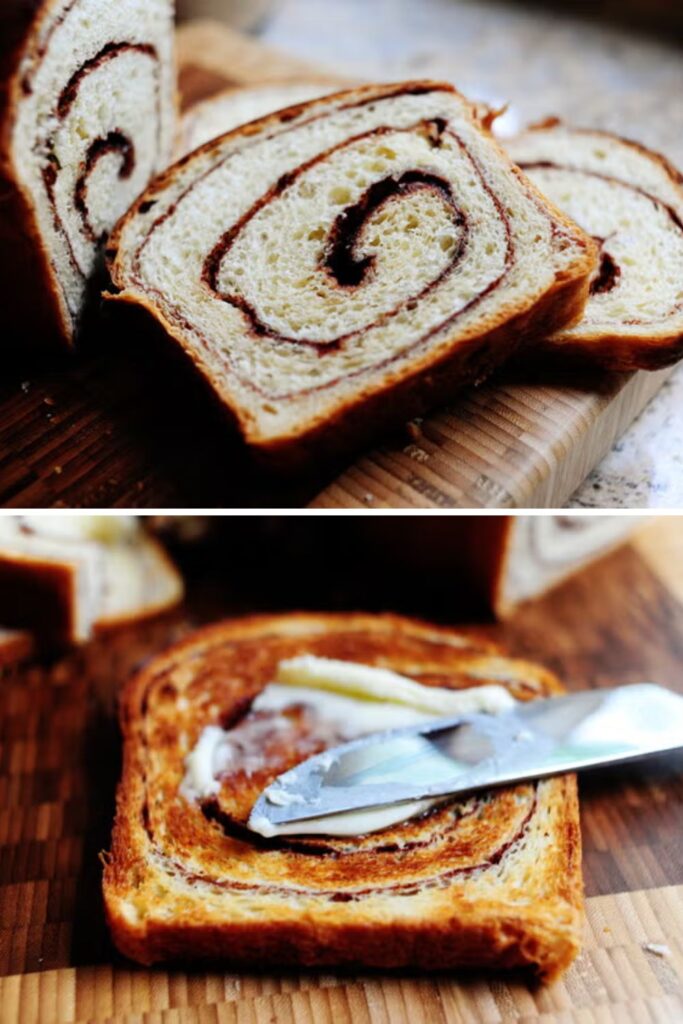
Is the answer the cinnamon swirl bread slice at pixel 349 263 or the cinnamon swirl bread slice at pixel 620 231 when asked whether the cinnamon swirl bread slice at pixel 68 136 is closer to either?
the cinnamon swirl bread slice at pixel 349 263

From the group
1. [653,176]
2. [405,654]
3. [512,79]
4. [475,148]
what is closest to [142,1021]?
[405,654]

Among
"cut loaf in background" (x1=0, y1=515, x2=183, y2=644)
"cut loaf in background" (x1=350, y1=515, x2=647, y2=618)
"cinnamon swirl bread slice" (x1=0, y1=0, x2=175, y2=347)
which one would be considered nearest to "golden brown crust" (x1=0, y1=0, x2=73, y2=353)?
"cinnamon swirl bread slice" (x1=0, y1=0, x2=175, y2=347)

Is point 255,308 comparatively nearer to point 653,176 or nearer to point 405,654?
point 405,654

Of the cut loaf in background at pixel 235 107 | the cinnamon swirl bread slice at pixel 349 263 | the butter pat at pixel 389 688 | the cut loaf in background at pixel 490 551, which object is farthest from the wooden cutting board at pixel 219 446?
the cut loaf in background at pixel 235 107

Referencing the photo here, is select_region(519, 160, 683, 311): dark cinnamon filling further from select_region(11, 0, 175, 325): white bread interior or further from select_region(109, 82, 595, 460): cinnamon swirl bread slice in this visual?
select_region(11, 0, 175, 325): white bread interior

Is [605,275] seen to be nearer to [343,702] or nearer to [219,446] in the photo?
[219,446]

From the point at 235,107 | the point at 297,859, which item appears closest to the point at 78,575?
the point at 297,859

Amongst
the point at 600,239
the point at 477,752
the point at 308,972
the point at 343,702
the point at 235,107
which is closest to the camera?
the point at 308,972
